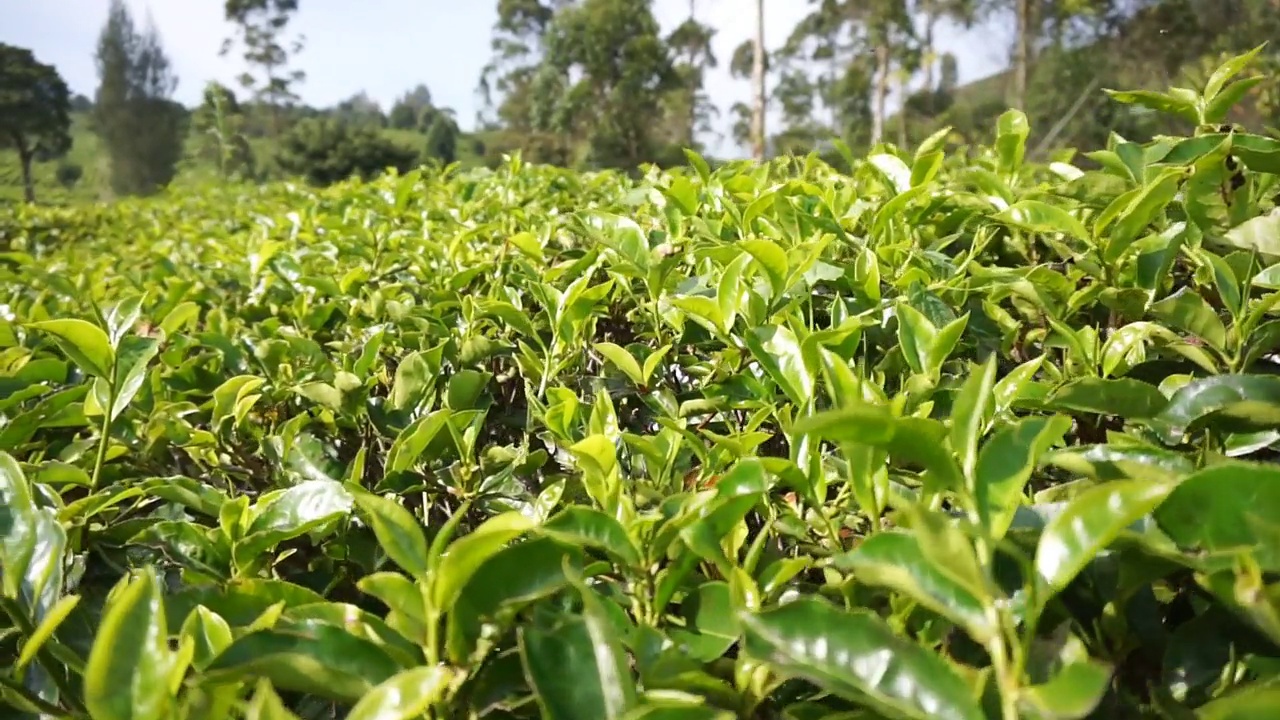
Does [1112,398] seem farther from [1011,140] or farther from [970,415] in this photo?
[1011,140]

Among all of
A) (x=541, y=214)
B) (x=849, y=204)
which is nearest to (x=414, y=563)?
(x=849, y=204)

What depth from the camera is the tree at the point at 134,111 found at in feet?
119

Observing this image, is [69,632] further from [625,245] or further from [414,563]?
[625,245]

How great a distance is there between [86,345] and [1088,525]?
2.64 ft

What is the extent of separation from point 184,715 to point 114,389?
41 centimetres

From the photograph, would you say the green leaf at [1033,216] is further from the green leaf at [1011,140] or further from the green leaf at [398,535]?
the green leaf at [398,535]

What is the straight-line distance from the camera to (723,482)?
58cm

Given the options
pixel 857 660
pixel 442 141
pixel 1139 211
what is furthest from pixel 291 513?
pixel 442 141

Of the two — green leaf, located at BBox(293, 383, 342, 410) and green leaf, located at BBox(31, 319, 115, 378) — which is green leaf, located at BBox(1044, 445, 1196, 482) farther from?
green leaf, located at BBox(31, 319, 115, 378)

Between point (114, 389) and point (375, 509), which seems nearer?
point (375, 509)

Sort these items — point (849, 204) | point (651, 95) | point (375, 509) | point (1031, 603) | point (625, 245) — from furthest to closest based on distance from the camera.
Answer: point (651, 95)
point (849, 204)
point (625, 245)
point (375, 509)
point (1031, 603)

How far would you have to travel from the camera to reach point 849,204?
4.42 feet

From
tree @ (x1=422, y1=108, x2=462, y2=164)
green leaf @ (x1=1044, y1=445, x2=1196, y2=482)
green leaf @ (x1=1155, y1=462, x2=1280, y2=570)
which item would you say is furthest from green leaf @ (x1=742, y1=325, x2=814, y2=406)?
tree @ (x1=422, y1=108, x2=462, y2=164)

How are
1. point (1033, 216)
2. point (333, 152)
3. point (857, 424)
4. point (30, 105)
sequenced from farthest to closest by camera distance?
point (30, 105) < point (333, 152) < point (1033, 216) < point (857, 424)
